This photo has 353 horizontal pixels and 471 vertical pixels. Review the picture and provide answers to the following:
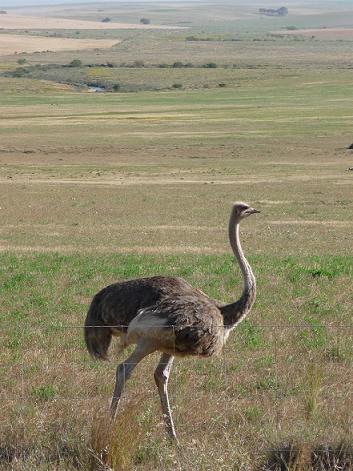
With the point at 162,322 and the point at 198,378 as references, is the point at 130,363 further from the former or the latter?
the point at 198,378

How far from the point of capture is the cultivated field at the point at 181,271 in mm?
7184

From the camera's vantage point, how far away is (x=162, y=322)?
7574mm

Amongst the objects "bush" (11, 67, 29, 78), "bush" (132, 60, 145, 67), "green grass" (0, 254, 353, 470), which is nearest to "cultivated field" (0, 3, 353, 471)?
"green grass" (0, 254, 353, 470)

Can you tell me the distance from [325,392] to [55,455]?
2538 mm

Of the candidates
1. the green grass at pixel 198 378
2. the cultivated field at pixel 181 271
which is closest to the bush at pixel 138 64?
the cultivated field at pixel 181 271

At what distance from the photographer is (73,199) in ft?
108

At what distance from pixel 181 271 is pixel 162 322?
27.2 feet

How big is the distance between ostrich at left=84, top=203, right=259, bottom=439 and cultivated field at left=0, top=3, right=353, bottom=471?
336 millimetres

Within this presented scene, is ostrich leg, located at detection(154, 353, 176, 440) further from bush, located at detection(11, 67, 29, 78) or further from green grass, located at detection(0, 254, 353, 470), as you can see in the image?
bush, located at detection(11, 67, 29, 78)

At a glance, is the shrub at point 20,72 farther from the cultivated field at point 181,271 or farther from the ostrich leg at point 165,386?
the ostrich leg at point 165,386

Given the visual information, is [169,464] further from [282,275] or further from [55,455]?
[282,275]

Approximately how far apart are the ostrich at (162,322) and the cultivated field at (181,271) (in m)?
0.34

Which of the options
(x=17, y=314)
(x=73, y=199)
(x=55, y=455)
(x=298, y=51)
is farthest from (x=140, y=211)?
(x=298, y=51)

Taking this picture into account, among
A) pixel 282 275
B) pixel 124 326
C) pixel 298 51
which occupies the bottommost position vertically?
pixel 298 51
